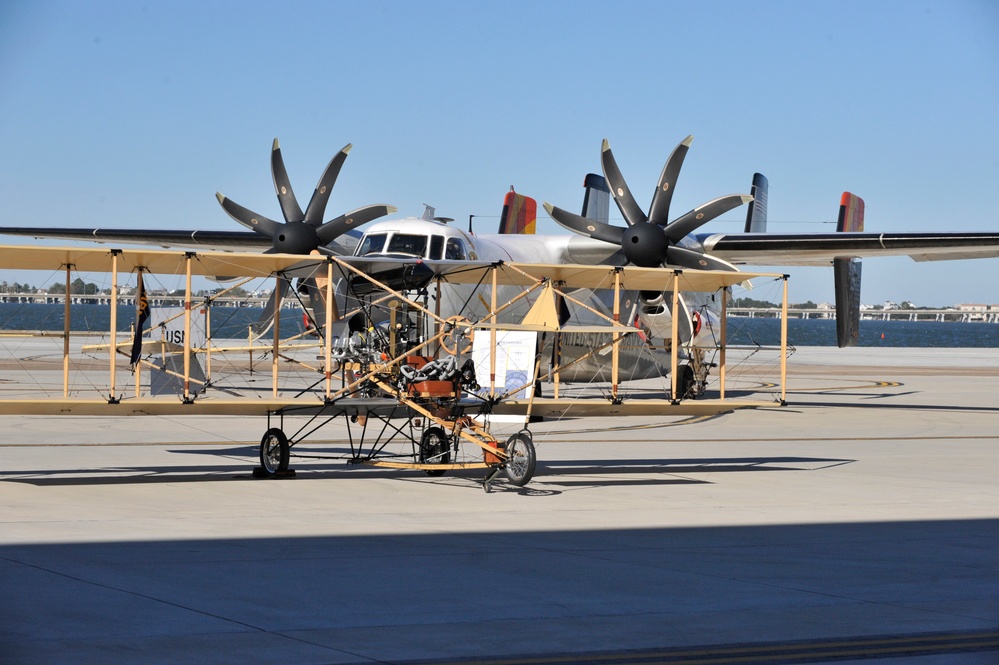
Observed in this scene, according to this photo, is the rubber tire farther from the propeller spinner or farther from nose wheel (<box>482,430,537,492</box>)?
nose wheel (<box>482,430,537,492</box>)

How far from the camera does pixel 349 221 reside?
78.1 ft

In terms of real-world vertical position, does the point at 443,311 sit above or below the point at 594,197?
below

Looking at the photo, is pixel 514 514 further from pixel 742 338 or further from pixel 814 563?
pixel 742 338

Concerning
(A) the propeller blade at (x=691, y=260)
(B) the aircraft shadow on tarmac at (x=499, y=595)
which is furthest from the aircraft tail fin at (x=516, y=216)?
(B) the aircraft shadow on tarmac at (x=499, y=595)

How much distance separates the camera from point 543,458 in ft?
58.2

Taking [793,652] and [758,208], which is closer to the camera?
[793,652]

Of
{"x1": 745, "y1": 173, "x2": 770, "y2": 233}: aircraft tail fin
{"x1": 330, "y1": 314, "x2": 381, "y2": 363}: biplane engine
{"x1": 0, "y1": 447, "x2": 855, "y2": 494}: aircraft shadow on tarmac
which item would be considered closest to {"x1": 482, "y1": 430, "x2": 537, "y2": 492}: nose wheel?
{"x1": 0, "y1": 447, "x2": 855, "y2": 494}: aircraft shadow on tarmac

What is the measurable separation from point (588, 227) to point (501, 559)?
16995mm

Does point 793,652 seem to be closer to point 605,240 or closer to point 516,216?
point 605,240

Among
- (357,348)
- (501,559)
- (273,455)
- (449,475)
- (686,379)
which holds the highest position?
→ (357,348)

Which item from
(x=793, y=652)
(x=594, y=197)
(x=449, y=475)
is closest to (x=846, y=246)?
(x=594, y=197)

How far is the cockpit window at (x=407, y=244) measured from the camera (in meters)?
19.5

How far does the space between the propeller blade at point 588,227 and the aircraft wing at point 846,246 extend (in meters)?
3.41

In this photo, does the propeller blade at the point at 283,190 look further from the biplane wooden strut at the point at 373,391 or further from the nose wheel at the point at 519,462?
the nose wheel at the point at 519,462
